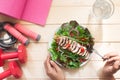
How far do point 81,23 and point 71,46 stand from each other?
0.11 meters

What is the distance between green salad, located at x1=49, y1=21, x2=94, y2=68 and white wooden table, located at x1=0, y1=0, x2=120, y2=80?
0.04 metres

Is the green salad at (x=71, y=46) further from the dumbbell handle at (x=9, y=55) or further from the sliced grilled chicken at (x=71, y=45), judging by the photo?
the dumbbell handle at (x=9, y=55)

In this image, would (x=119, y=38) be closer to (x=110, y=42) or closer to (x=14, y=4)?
(x=110, y=42)

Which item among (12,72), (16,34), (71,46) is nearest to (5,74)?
(12,72)

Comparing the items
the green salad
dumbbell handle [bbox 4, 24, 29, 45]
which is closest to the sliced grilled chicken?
the green salad

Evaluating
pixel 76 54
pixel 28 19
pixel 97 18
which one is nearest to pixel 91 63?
pixel 76 54

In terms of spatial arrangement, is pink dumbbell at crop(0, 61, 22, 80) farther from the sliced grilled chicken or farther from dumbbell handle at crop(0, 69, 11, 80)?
the sliced grilled chicken

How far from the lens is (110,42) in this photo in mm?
980

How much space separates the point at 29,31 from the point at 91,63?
0.86 ft

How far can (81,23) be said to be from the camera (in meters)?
0.99

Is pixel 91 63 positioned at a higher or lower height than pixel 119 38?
lower

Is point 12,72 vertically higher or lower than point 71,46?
lower

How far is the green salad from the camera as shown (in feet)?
3.05

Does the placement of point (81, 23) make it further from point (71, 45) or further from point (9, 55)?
point (9, 55)
